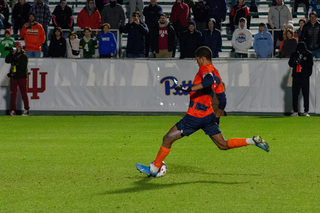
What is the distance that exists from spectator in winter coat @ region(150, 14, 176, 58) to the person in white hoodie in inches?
83.6

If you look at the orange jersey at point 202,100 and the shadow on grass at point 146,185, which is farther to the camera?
the orange jersey at point 202,100

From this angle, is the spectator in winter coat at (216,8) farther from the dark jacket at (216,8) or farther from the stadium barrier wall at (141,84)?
the stadium barrier wall at (141,84)

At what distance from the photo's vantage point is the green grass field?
7660 mm

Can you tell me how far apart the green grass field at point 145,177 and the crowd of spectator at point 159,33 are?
16.8 feet

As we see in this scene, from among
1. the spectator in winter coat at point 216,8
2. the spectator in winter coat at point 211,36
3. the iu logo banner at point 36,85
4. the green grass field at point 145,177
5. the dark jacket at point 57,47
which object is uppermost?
the spectator in winter coat at point 216,8

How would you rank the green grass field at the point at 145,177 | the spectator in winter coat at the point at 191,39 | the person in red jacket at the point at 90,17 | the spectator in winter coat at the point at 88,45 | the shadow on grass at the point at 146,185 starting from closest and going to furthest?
the green grass field at the point at 145,177, the shadow on grass at the point at 146,185, the spectator in winter coat at the point at 191,39, the spectator in winter coat at the point at 88,45, the person in red jacket at the point at 90,17

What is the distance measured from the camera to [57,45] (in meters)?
22.0

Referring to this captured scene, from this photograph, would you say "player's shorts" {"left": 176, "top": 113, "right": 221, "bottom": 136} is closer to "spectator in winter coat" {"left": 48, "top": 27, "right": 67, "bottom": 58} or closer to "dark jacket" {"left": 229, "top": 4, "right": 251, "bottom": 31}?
"spectator in winter coat" {"left": 48, "top": 27, "right": 67, "bottom": 58}

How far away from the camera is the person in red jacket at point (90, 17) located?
Result: 76.5 feet

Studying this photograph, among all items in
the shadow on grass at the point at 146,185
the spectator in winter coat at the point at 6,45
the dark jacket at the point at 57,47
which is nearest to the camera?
the shadow on grass at the point at 146,185

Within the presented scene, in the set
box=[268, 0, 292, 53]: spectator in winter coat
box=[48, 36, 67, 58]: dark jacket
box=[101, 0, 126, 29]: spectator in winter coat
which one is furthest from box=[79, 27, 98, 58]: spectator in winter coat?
box=[268, 0, 292, 53]: spectator in winter coat

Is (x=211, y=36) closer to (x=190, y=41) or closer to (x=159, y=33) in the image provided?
(x=190, y=41)

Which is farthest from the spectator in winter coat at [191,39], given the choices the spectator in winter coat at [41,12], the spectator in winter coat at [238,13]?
the spectator in winter coat at [41,12]

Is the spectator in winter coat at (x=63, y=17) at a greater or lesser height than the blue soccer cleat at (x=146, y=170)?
greater
